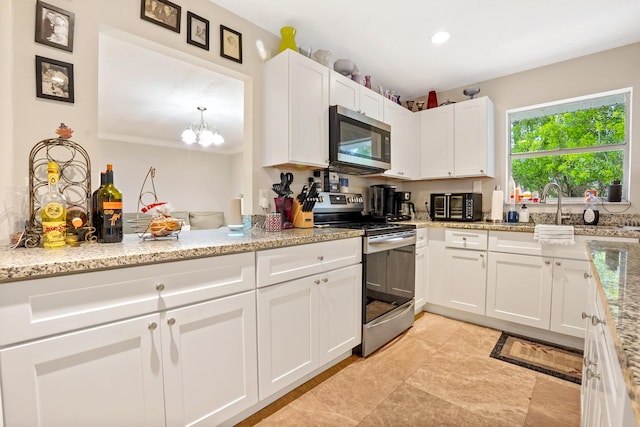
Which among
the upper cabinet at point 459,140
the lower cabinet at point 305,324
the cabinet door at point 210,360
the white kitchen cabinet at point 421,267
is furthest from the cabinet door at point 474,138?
the cabinet door at point 210,360

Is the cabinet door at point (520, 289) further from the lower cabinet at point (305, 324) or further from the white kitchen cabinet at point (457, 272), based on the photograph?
the lower cabinet at point (305, 324)

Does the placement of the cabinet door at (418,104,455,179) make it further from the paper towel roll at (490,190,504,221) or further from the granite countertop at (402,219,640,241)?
the granite countertop at (402,219,640,241)

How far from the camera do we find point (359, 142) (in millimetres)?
→ 2475

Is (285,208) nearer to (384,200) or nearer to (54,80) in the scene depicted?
(384,200)

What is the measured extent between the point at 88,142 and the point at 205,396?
4.34ft

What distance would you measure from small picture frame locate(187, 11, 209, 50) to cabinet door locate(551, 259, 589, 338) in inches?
115

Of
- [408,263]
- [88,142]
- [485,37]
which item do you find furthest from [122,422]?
[485,37]

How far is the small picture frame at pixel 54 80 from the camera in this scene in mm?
1350

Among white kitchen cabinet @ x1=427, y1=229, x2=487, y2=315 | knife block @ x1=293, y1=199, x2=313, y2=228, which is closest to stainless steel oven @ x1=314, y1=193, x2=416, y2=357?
knife block @ x1=293, y1=199, x2=313, y2=228

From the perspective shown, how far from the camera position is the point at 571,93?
2697mm

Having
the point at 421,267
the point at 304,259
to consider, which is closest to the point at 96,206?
the point at 304,259

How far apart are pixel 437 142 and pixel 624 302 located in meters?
2.84

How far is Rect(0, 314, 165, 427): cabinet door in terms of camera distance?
90 cm

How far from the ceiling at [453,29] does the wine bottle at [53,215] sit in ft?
4.81
